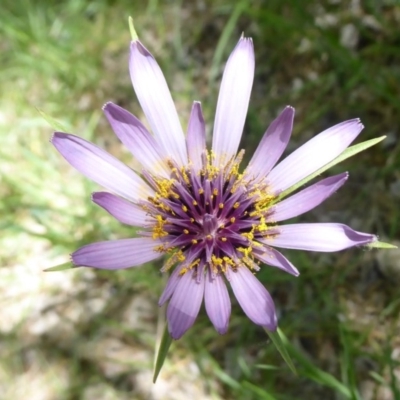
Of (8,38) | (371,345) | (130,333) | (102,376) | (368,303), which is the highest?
(8,38)

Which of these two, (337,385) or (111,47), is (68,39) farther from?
(337,385)

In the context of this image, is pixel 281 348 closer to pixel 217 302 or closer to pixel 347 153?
pixel 217 302

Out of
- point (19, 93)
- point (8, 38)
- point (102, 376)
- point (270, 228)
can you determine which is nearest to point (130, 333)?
point (102, 376)

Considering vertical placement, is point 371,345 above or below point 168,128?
below

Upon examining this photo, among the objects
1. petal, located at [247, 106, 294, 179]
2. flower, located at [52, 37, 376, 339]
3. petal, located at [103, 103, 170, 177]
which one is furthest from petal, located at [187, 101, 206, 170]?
petal, located at [247, 106, 294, 179]

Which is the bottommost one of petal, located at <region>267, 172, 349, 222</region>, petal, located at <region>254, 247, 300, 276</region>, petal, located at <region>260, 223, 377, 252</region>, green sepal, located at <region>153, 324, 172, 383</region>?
green sepal, located at <region>153, 324, 172, 383</region>

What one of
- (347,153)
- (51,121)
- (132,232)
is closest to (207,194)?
(347,153)

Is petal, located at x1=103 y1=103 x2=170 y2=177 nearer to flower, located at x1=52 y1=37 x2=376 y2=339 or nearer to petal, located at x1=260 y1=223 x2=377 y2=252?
flower, located at x1=52 y1=37 x2=376 y2=339
